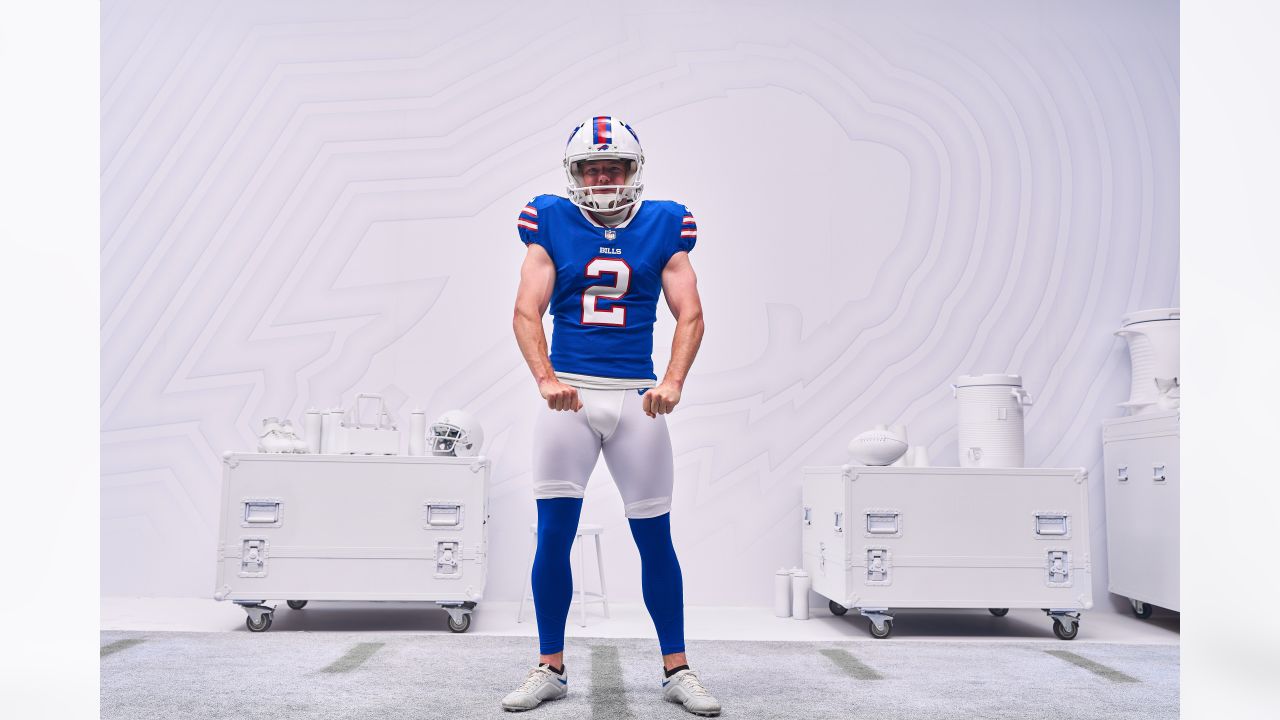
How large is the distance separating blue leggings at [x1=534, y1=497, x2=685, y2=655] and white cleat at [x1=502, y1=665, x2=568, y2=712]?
2.3 inches

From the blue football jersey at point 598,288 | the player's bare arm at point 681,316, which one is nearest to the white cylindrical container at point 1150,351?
the player's bare arm at point 681,316

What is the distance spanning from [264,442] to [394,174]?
1420 mm

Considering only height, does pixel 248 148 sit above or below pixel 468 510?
above

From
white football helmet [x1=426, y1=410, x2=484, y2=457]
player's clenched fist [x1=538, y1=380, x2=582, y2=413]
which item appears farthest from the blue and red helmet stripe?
white football helmet [x1=426, y1=410, x2=484, y2=457]

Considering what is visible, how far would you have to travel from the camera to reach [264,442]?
3.65 meters

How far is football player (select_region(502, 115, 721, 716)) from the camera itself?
229 centimetres

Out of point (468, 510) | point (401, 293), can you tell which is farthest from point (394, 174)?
point (468, 510)

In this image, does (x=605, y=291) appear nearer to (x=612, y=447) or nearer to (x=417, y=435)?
(x=612, y=447)

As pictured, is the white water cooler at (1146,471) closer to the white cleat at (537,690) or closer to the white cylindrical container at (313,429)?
the white cleat at (537,690)

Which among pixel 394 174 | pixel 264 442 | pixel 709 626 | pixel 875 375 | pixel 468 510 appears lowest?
pixel 709 626

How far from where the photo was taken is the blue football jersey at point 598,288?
7.62 ft

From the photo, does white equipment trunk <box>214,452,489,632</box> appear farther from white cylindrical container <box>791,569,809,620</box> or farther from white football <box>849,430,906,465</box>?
white football <box>849,430,906,465</box>
